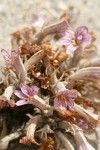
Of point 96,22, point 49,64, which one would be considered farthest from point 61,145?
point 96,22

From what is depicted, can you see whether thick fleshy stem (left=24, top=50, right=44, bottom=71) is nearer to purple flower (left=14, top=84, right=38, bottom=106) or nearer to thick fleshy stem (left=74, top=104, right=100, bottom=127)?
purple flower (left=14, top=84, right=38, bottom=106)

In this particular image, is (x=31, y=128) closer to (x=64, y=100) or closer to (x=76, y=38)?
(x=64, y=100)

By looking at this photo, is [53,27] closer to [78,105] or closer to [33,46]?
[33,46]

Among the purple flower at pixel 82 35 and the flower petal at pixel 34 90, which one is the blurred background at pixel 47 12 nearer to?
the purple flower at pixel 82 35

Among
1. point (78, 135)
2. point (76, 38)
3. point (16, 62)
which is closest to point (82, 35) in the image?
point (76, 38)

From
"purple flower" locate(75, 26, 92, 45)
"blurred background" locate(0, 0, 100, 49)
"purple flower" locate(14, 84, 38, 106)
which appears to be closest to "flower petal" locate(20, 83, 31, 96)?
"purple flower" locate(14, 84, 38, 106)
